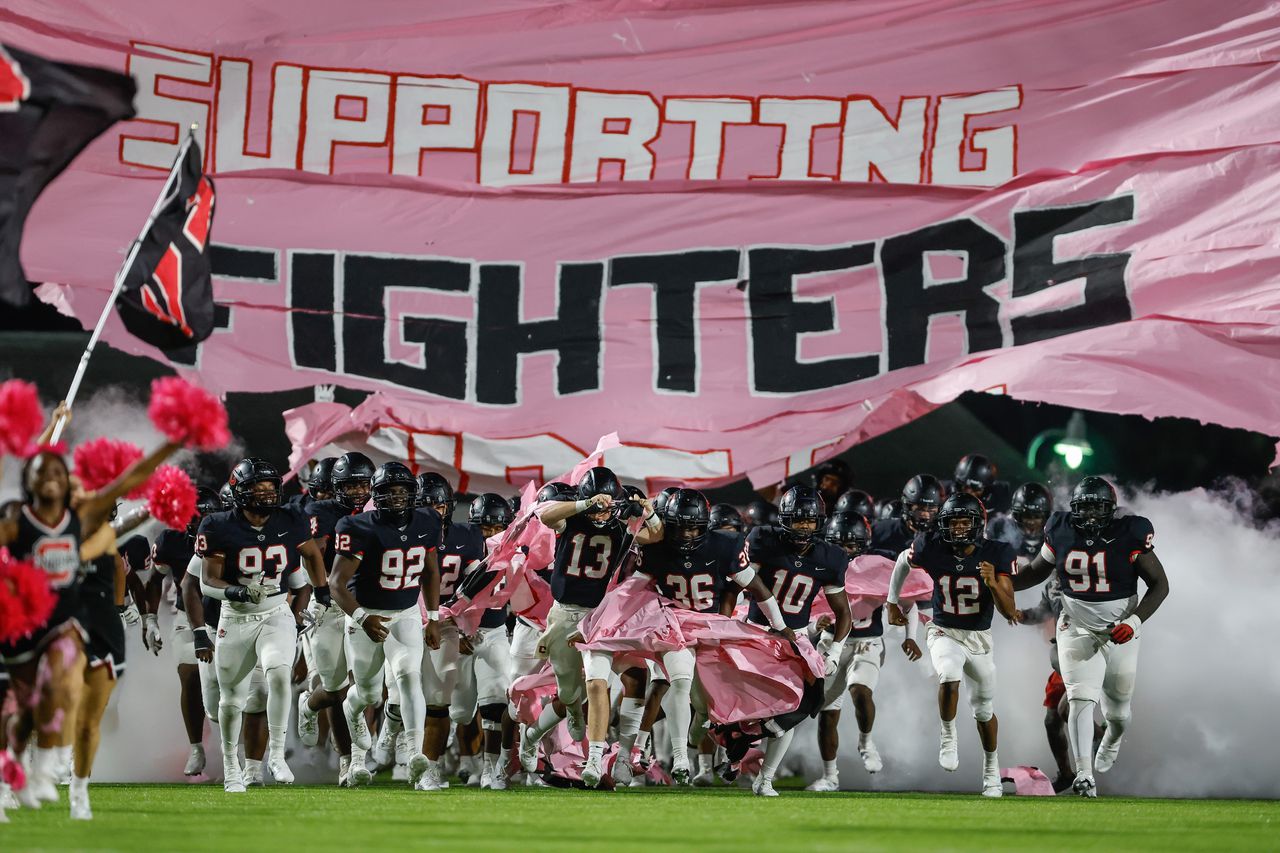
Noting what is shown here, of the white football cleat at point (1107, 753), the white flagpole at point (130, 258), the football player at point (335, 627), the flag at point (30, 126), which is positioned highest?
the flag at point (30, 126)

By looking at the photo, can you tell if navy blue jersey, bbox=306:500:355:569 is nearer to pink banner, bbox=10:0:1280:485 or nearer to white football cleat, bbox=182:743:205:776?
pink banner, bbox=10:0:1280:485

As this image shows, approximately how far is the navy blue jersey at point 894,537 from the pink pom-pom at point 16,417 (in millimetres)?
6764

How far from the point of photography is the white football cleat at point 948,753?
10789 mm

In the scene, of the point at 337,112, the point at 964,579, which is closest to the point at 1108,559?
the point at 964,579

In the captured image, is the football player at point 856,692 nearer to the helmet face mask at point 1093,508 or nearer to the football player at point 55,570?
the helmet face mask at point 1093,508

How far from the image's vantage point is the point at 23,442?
6938mm

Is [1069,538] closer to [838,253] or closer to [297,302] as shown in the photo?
[838,253]

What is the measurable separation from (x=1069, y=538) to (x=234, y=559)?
199 inches

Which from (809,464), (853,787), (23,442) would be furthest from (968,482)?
(23,442)

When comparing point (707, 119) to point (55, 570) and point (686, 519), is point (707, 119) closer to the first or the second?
point (686, 519)

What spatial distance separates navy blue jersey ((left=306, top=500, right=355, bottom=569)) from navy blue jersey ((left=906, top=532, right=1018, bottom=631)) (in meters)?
3.76

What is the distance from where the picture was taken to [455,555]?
37.4 feet

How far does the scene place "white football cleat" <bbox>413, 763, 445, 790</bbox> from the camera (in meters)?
10.5

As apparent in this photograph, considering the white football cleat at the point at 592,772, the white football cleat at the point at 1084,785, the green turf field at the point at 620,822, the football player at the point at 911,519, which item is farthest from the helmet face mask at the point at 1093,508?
the white football cleat at the point at 592,772
